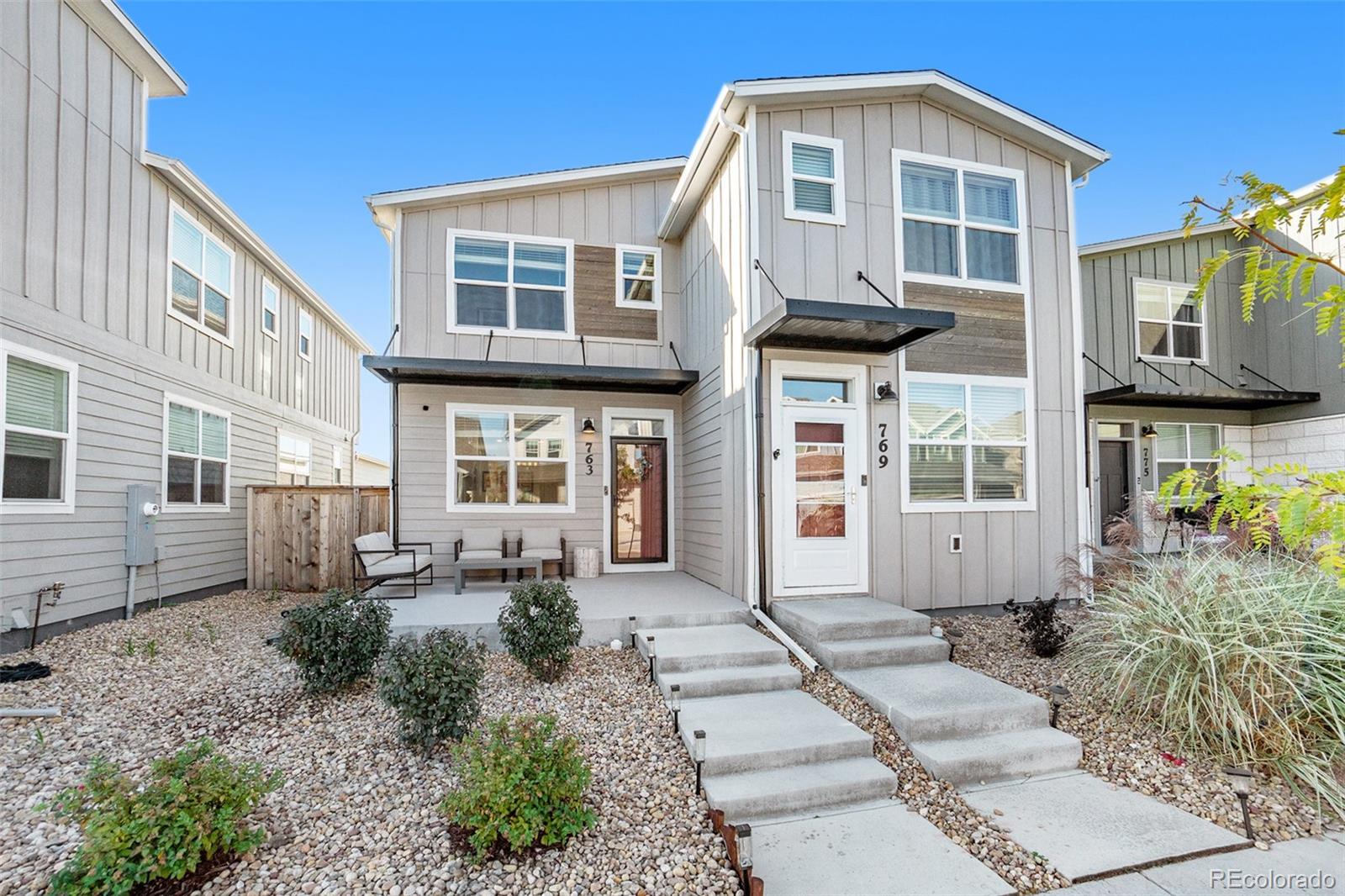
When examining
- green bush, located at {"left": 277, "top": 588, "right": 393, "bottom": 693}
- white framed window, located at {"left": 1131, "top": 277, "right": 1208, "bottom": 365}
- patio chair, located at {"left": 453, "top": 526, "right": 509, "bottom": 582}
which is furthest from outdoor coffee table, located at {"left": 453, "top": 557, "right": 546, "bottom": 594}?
white framed window, located at {"left": 1131, "top": 277, "right": 1208, "bottom": 365}

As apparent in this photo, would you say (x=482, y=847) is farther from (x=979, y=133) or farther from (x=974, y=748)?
(x=979, y=133)

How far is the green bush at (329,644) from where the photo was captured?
4488 millimetres

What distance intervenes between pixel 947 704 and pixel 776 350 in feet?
11.1

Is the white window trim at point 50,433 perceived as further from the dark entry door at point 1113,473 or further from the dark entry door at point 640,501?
the dark entry door at point 1113,473

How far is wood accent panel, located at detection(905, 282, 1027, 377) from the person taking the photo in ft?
22.4

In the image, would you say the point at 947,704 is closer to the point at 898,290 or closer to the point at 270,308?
the point at 898,290

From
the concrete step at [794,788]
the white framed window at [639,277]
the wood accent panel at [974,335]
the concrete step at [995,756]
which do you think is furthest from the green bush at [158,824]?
the white framed window at [639,277]

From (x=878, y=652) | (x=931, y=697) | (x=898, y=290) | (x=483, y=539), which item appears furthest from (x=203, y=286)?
(x=931, y=697)

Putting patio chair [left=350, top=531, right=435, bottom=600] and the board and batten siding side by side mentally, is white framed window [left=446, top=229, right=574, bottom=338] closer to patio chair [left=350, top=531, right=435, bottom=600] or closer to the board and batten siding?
patio chair [left=350, top=531, right=435, bottom=600]

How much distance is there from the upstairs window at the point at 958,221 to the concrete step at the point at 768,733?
15.3 ft

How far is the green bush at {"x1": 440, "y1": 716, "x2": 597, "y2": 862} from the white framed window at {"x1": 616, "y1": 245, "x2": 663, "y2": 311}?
6578 millimetres

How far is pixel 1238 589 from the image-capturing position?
14.0 feet

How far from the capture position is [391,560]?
7504 mm

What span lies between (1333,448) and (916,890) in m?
11.2
